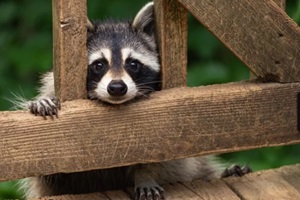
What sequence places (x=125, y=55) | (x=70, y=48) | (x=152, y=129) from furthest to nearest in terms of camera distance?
(x=125, y=55)
(x=152, y=129)
(x=70, y=48)

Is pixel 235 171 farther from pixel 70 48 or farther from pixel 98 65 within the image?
pixel 70 48

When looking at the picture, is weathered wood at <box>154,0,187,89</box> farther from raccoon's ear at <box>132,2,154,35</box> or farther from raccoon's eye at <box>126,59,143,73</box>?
raccoon's eye at <box>126,59,143,73</box>

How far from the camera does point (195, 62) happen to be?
284 inches

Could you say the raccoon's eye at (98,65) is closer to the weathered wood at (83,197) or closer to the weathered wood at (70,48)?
the weathered wood at (70,48)

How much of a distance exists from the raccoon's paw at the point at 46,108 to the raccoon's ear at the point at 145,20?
30.9 inches

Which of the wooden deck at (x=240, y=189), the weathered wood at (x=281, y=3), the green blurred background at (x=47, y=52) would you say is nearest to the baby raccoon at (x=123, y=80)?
the wooden deck at (x=240, y=189)

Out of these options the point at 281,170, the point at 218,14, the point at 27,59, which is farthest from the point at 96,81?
the point at 27,59

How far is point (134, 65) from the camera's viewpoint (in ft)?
15.7

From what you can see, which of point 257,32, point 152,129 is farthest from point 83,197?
point 257,32

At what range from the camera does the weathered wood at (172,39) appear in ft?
13.6

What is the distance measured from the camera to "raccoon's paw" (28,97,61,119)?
3973 millimetres

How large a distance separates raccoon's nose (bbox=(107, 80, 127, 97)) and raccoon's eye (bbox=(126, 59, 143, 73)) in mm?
427

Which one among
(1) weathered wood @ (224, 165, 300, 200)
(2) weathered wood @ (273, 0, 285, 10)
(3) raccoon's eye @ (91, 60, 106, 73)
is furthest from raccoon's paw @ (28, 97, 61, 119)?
(2) weathered wood @ (273, 0, 285, 10)

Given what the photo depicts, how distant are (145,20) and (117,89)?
24.9 inches
